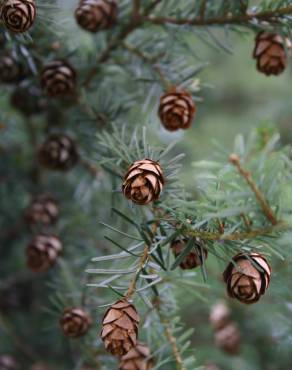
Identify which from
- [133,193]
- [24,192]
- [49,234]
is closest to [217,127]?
[24,192]

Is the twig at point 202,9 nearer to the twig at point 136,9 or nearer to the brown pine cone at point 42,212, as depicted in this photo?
the twig at point 136,9

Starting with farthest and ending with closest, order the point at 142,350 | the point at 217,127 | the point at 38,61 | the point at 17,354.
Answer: the point at 217,127 < the point at 17,354 < the point at 38,61 < the point at 142,350

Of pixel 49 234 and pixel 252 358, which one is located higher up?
pixel 49 234

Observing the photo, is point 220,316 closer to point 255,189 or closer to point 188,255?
point 188,255

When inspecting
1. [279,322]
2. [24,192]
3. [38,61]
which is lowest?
[279,322]

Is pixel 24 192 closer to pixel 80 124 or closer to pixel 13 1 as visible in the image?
pixel 80 124

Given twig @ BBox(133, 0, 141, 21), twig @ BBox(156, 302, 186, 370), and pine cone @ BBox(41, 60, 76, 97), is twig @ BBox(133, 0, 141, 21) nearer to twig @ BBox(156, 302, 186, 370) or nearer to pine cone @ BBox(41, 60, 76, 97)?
pine cone @ BBox(41, 60, 76, 97)

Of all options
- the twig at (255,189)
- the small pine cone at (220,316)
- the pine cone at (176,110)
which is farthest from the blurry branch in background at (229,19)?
the small pine cone at (220,316)
